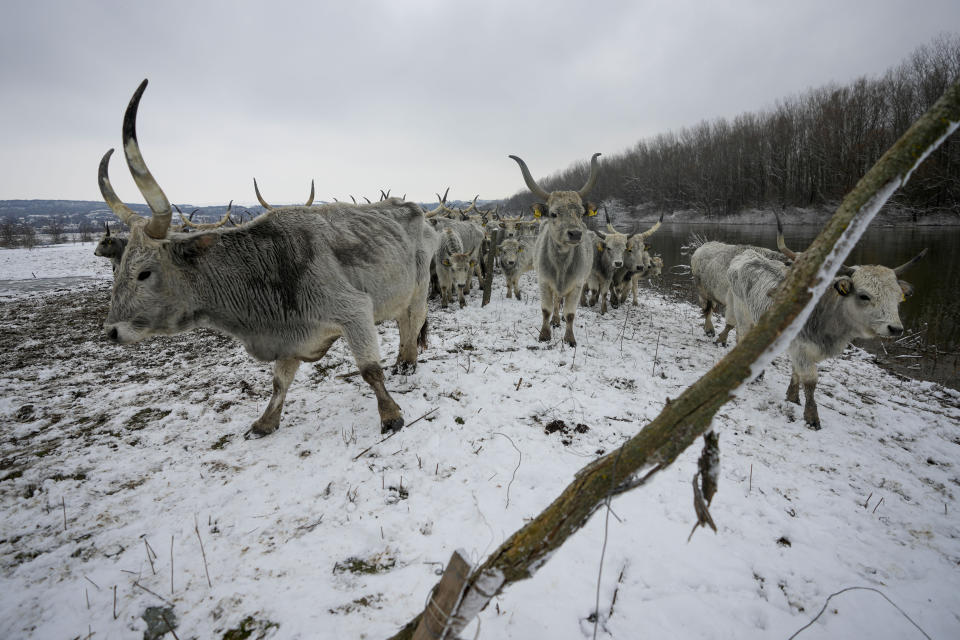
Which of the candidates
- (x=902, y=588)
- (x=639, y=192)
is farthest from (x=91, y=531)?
(x=639, y=192)

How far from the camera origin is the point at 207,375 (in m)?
5.80

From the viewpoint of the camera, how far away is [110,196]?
10.6 ft

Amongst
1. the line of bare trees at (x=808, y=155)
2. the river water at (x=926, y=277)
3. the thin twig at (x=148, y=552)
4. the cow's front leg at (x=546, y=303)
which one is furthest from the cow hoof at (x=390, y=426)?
the line of bare trees at (x=808, y=155)

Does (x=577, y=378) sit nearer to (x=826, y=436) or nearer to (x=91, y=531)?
(x=826, y=436)

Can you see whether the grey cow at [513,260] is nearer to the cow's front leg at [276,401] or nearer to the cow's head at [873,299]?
the cow's head at [873,299]

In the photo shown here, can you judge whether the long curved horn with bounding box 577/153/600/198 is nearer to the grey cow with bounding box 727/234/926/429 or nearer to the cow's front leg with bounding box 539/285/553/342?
the cow's front leg with bounding box 539/285/553/342

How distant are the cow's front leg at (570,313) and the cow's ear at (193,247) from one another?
5.58m

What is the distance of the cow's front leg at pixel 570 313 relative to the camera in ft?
22.8

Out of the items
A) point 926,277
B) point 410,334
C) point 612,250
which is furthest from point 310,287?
point 926,277

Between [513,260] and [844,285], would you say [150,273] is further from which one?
[513,260]

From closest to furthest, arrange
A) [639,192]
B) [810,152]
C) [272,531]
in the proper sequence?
1. [272,531]
2. [810,152]
3. [639,192]

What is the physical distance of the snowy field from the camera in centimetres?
219

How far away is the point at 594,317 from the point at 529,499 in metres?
7.15

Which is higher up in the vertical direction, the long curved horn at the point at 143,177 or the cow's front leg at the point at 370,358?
the long curved horn at the point at 143,177
